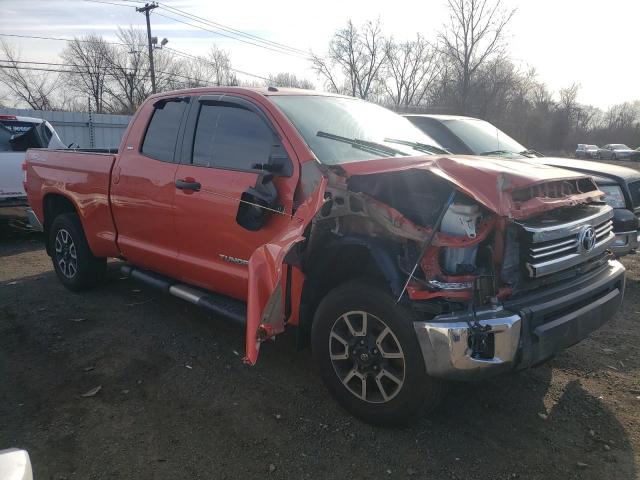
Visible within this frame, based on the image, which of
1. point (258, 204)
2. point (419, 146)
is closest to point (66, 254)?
point (258, 204)

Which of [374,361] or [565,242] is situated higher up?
[565,242]

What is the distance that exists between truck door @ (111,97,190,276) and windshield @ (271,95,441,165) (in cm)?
117

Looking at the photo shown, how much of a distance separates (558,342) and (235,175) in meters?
2.35

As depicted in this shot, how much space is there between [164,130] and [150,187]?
53 cm

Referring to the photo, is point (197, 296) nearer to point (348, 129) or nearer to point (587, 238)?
point (348, 129)

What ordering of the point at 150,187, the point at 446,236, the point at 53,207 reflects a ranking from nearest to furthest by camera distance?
the point at 446,236, the point at 150,187, the point at 53,207

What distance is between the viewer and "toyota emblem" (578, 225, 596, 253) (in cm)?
309

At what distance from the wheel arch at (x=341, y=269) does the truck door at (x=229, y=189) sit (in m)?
0.38

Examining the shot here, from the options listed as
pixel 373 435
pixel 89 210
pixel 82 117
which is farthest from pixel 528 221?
pixel 82 117

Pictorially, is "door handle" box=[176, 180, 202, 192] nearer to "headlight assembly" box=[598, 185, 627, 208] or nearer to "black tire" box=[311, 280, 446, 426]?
"black tire" box=[311, 280, 446, 426]

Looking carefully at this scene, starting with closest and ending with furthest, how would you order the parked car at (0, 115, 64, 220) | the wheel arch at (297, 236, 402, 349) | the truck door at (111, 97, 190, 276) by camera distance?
1. the wheel arch at (297, 236, 402, 349)
2. the truck door at (111, 97, 190, 276)
3. the parked car at (0, 115, 64, 220)

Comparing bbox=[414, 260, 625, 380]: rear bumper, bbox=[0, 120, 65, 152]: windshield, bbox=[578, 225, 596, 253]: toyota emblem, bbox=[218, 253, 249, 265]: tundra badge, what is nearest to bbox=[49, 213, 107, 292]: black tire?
bbox=[218, 253, 249, 265]: tundra badge

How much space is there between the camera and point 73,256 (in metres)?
5.68

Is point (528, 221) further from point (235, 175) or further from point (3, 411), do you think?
point (3, 411)
